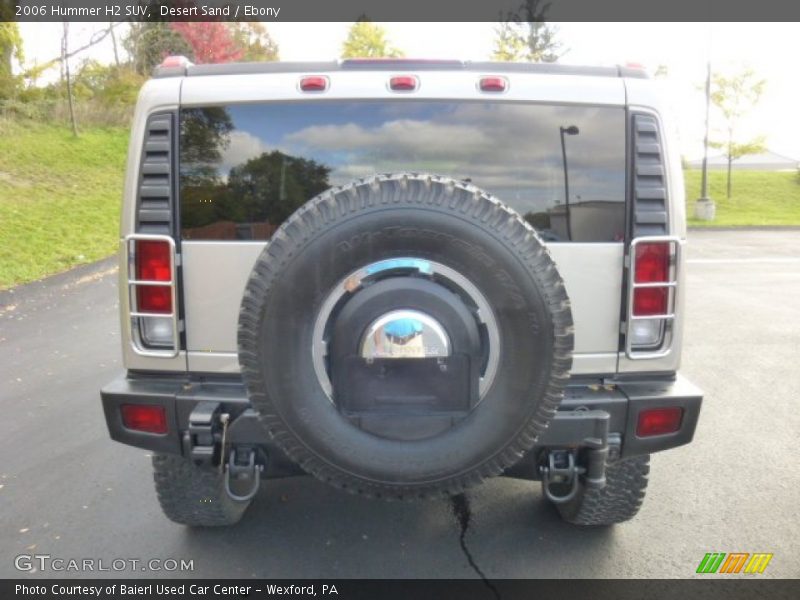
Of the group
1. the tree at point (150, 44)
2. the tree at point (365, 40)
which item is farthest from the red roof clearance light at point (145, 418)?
the tree at point (365, 40)

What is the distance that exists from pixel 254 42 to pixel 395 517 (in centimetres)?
3816

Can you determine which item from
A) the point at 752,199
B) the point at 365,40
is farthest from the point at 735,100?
the point at 365,40

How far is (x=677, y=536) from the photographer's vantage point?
3.23m

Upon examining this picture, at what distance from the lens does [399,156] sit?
263cm

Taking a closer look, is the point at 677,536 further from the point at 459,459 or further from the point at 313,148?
the point at 313,148

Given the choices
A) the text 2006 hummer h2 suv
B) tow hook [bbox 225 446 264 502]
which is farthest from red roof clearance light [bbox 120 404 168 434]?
tow hook [bbox 225 446 264 502]

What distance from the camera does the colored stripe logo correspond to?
295 cm

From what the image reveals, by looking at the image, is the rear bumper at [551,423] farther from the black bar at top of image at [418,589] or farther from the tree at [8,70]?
the tree at [8,70]

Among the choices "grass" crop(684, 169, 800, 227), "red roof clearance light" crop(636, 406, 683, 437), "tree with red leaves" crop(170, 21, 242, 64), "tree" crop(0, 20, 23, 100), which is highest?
"tree with red leaves" crop(170, 21, 242, 64)

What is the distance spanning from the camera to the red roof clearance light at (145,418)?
8.66 feet

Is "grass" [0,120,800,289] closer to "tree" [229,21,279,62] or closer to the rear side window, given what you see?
the rear side window

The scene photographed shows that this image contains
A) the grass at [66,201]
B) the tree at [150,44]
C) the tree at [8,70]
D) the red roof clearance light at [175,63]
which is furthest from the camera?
the tree at [150,44]

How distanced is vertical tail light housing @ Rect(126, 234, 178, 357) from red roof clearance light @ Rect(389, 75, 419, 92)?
3.59 ft

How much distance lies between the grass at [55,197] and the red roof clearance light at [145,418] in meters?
8.06
